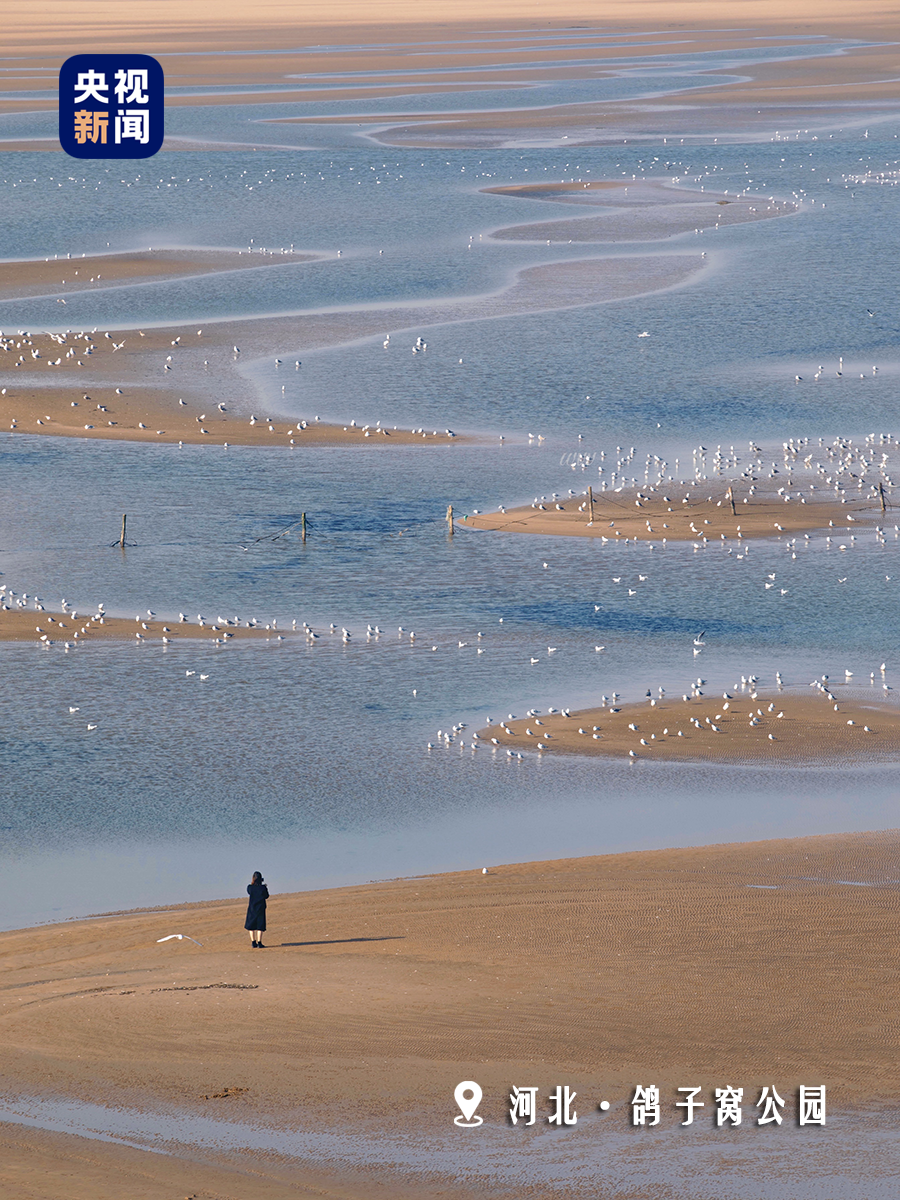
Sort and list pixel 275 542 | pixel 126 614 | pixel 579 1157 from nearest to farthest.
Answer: pixel 579 1157 < pixel 126 614 < pixel 275 542

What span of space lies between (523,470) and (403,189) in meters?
48.9

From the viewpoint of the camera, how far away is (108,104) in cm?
5972

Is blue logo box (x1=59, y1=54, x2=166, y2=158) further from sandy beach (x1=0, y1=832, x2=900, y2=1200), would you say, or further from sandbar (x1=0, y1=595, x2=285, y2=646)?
sandy beach (x1=0, y1=832, x2=900, y2=1200)

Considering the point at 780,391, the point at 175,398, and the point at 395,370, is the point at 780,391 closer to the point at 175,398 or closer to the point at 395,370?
the point at 395,370

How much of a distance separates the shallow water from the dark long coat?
286cm

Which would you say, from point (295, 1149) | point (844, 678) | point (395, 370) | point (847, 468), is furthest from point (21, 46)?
point (295, 1149)

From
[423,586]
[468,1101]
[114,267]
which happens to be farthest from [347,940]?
[114,267]

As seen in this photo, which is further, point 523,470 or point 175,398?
point 175,398

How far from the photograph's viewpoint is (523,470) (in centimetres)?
4228

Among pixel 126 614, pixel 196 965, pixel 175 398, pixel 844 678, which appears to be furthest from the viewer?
pixel 175 398

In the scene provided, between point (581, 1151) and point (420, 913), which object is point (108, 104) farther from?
point (581, 1151)

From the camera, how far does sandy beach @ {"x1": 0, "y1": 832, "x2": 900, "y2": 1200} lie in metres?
14.5

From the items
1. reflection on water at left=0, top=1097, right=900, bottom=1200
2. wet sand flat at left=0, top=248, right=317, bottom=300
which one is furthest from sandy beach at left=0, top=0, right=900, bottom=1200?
wet sand flat at left=0, top=248, right=317, bottom=300

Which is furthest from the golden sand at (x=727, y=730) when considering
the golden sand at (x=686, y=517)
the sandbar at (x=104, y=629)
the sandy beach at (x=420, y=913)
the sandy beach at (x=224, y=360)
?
the sandy beach at (x=224, y=360)
